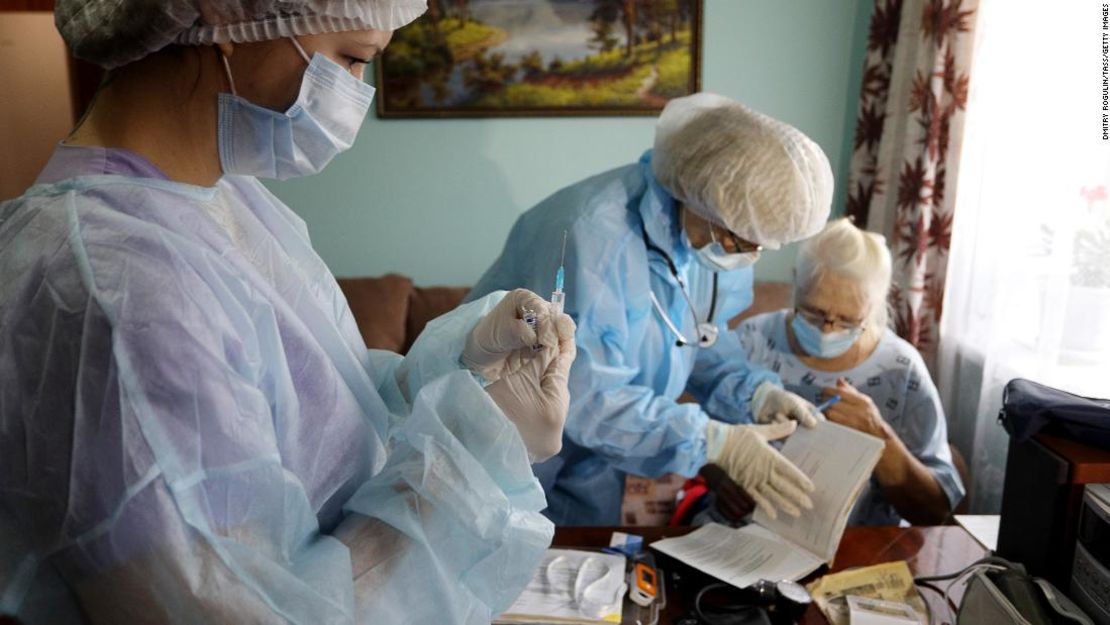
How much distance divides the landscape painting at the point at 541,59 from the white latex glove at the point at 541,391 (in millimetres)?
2417

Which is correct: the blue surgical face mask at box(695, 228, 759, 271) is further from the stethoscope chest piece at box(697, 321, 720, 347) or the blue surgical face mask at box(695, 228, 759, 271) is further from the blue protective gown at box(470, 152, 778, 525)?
the stethoscope chest piece at box(697, 321, 720, 347)

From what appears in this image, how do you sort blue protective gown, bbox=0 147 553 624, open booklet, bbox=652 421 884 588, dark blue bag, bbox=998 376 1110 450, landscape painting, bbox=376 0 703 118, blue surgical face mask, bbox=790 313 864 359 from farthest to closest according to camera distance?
landscape painting, bbox=376 0 703 118
blue surgical face mask, bbox=790 313 864 359
open booklet, bbox=652 421 884 588
dark blue bag, bbox=998 376 1110 450
blue protective gown, bbox=0 147 553 624

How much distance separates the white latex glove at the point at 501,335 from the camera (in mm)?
1099

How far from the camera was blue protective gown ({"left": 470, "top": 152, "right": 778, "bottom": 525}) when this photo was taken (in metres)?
1.66

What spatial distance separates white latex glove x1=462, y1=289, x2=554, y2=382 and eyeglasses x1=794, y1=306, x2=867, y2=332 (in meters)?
1.25

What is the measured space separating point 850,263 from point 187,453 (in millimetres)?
1809

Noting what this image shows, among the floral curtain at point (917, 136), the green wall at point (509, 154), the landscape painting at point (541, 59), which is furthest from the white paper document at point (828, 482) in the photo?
the landscape painting at point (541, 59)

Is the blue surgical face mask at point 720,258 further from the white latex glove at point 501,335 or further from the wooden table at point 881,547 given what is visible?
the white latex glove at point 501,335

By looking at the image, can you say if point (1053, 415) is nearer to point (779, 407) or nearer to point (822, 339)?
point (779, 407)

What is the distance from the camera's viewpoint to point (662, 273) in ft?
6.05

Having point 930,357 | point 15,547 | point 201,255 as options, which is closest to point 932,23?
point 930,357

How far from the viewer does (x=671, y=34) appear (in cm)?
328

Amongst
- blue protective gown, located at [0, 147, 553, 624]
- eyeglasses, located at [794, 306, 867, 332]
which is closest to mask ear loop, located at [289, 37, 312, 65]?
blue protective gown, located at [0, 147, 553, 624]

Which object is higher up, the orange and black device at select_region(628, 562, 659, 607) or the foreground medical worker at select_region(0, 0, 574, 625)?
the foreground medical worker at select_region(0, 0, 574, 625)
